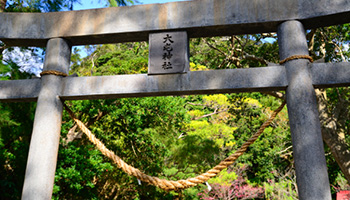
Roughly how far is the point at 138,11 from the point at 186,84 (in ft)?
3.35

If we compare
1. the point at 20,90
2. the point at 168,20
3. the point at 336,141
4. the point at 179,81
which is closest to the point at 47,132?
the point at 20,90

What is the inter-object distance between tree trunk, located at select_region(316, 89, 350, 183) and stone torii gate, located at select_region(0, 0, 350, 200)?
3.80 metres

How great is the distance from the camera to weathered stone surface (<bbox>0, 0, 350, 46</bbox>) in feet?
8.75

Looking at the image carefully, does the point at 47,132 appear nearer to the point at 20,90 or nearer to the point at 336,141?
the point at 20,90

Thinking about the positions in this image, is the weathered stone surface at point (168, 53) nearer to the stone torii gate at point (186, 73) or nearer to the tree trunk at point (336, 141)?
the stone torii gate at point (186, 73)

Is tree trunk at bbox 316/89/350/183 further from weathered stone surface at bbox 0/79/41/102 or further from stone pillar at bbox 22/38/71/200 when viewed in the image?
weathered stone surface at bbox 0/79/41/102

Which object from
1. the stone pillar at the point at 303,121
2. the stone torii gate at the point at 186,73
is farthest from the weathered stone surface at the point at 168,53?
the stone pillar at the point at 303,121

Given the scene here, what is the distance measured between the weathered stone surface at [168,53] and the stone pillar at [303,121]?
1008mm

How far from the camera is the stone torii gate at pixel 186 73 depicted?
2420mm

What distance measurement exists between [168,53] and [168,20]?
1.22 feet

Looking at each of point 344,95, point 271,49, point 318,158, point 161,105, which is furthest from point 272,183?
point 318,158

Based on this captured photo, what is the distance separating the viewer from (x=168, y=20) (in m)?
2.88

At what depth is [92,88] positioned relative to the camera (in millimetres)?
2818

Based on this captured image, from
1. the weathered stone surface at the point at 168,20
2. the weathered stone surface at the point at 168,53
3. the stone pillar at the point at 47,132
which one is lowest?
the stone pillar at the point at 47,132
